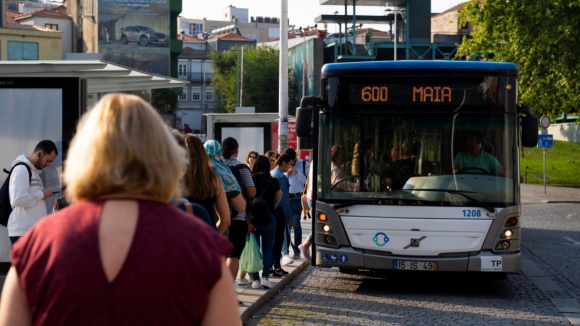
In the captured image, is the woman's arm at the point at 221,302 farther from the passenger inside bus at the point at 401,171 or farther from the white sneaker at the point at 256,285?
the passenger inside bus at the point at 401,171

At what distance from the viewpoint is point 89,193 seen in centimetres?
239

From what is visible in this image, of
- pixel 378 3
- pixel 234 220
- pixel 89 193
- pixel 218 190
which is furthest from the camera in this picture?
pixel 378 3

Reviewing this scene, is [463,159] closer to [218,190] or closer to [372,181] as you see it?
[372,181]

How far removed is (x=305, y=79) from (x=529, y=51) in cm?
5763

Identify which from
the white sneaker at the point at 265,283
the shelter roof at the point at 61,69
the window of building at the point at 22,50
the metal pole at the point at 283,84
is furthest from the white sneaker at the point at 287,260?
the window of building at the point at 22,50

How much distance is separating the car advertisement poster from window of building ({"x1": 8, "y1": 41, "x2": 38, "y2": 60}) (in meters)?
18.1

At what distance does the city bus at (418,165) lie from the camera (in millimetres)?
10547

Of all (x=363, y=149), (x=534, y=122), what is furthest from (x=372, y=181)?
(x=534, y=122)

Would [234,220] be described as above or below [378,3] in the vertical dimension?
below

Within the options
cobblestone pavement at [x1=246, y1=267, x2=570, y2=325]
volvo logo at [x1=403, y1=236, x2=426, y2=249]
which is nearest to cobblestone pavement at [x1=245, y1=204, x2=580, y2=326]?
cobblestone pavement at [x1=246, y1=267, x2=570, y2=325]

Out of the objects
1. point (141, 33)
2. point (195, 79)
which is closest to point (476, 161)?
point (141, 33)

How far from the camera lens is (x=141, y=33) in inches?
3391

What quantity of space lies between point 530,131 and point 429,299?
222cm

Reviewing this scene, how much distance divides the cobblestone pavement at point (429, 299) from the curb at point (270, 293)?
2.6 inches
